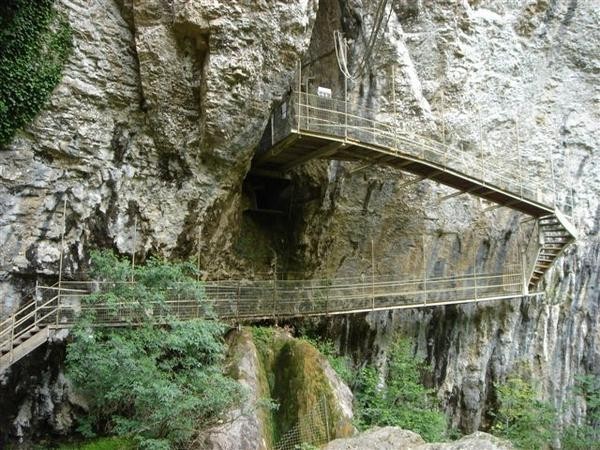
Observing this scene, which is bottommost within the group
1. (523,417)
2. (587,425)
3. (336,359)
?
(587,425)

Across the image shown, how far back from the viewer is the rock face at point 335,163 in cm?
1121

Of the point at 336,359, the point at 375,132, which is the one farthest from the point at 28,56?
the point at 336,359

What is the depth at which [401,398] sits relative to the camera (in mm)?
14438

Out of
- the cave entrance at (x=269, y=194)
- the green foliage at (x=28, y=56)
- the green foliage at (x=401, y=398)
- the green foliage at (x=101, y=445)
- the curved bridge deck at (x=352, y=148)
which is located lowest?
the green foliage at (x=401, y=398)

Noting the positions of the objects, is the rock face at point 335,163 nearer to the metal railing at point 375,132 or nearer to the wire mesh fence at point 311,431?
the metal railing at point 375,132

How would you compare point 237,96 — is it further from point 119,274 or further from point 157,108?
point 119,274

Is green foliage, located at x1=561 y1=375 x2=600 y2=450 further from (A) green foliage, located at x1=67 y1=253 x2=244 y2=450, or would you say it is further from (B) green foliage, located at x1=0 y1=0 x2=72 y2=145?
(B) green foliage, located at x1=0 y1=0 x2=72 y2=145

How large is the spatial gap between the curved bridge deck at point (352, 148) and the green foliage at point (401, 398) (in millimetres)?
4996

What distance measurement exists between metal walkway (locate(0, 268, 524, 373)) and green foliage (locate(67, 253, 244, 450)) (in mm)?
257

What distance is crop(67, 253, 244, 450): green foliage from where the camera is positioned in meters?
8.41

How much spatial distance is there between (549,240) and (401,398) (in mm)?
6855

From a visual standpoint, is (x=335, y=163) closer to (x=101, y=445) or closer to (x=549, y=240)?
(x=549, y=240)

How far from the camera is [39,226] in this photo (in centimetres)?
1055

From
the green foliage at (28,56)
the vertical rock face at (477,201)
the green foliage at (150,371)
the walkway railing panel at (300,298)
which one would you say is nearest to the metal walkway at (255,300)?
the walkway railing panel at (300,298)
